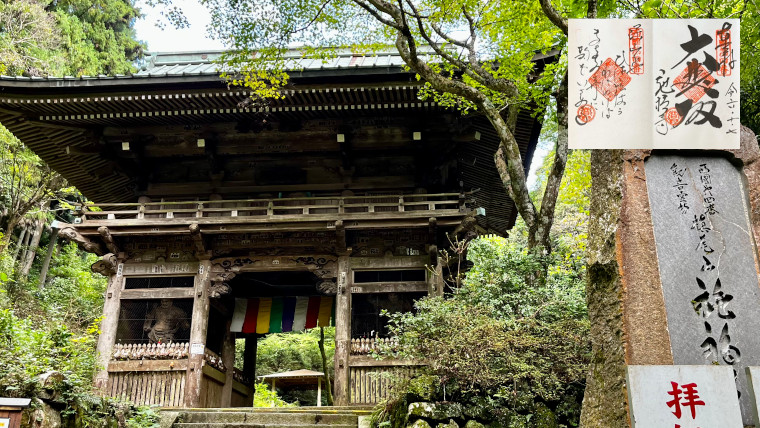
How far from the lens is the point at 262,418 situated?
27.4ft

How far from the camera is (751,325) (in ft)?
12.3

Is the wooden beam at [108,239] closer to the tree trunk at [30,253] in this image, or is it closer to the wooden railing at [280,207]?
the wooden railing at [280,207]

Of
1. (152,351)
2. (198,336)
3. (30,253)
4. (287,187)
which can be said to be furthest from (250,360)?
(30,253)

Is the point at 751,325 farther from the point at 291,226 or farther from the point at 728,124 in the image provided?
the point at 291,226

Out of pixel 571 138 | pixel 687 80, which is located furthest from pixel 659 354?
pixel 687 80

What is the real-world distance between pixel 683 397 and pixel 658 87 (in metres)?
2.20

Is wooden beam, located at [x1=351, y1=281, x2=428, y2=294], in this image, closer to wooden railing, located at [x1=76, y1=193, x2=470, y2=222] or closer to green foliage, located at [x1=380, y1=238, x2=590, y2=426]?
wooden railing, located at [x1=76, y1=193, x2=470, y2=222]

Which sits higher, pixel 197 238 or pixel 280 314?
pixel 197 238

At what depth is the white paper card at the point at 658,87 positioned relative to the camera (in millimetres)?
4039

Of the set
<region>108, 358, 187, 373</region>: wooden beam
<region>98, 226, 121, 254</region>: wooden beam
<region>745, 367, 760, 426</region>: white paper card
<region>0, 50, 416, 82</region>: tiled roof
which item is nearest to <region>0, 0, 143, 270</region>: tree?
<region>0, 50, 416, 82</region>: tiled roof

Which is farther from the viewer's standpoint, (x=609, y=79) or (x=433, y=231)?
(x=433, y=231)

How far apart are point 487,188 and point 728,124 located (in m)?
10.2

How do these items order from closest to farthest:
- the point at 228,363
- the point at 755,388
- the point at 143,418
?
the point at 755,388 < the point at 143,418 < the point at 228,363

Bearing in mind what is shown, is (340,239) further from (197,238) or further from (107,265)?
(107,265)
